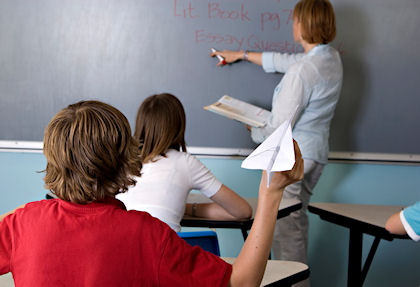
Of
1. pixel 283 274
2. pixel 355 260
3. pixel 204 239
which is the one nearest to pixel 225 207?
pixel 204 239

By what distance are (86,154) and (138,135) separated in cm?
99

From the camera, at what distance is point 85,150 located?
0.86 metres

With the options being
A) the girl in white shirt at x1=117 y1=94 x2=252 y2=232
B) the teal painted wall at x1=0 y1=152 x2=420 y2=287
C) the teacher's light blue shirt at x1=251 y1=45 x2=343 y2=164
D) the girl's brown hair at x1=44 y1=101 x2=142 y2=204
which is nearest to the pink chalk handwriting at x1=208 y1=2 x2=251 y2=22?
the teacher's light blue shirt at x1=251 y1=45 x2=343 y2=164

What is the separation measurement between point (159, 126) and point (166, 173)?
0.61ft

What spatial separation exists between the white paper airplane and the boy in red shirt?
39 millimetres

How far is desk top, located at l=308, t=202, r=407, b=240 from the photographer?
6.34ft

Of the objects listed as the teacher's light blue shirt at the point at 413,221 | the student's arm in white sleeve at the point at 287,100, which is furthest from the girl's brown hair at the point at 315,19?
the teacher's light blue shirt at the point at 413,221

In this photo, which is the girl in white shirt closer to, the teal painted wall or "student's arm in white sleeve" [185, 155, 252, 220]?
"student's arm in white sleeve" [185, 155, 252, 220]

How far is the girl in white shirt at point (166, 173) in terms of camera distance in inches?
69.5

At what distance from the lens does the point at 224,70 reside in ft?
9.18

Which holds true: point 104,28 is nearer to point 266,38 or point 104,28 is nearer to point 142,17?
point 142,17

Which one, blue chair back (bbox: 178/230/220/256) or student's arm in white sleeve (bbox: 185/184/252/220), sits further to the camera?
student's arm in white sleeve (bbox: 185/184/252/220)

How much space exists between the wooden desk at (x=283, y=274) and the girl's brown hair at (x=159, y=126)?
0.64m

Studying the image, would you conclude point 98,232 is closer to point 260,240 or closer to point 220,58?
point 260,240
